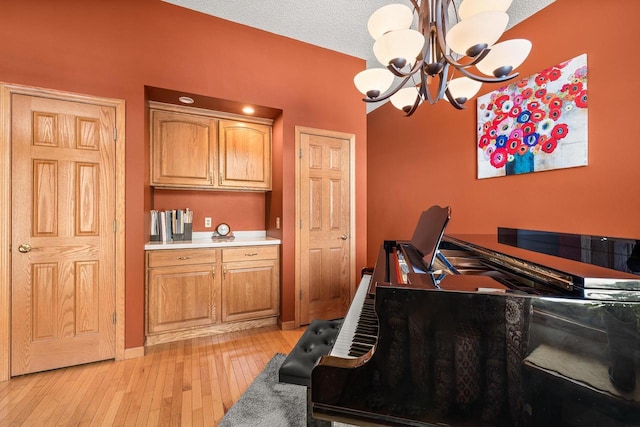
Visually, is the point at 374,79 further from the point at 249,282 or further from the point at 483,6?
the point at 249,282

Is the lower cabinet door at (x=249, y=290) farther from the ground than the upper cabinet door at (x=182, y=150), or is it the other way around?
the upper cabinet door at (x=182, y=150)

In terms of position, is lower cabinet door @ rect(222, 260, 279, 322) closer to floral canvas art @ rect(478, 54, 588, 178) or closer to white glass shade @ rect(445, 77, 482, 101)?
white glass shade @ rect(445, 77, 482, 101)

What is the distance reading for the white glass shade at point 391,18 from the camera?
58.7 inches

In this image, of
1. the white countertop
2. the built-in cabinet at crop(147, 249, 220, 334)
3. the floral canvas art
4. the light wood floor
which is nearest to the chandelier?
the floral canvas art

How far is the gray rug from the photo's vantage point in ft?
4.82

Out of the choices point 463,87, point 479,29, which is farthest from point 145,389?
point 463,87

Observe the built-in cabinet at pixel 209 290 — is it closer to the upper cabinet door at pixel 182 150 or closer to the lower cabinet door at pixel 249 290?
the lower cabinet door at pixel 249 290

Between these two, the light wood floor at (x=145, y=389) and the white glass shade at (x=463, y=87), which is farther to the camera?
the white glass shade at (x=463, y=87)

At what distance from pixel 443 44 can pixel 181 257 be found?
254 centimetres

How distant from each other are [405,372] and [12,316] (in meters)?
2.67

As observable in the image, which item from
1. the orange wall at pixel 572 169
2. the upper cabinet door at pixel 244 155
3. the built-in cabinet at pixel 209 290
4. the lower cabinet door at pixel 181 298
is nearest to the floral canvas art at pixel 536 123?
the orange wall at pixel 572 169

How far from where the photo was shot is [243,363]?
2086mm

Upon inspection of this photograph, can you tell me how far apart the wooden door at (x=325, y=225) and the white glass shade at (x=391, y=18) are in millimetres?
1350

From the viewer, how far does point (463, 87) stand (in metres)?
1.87
